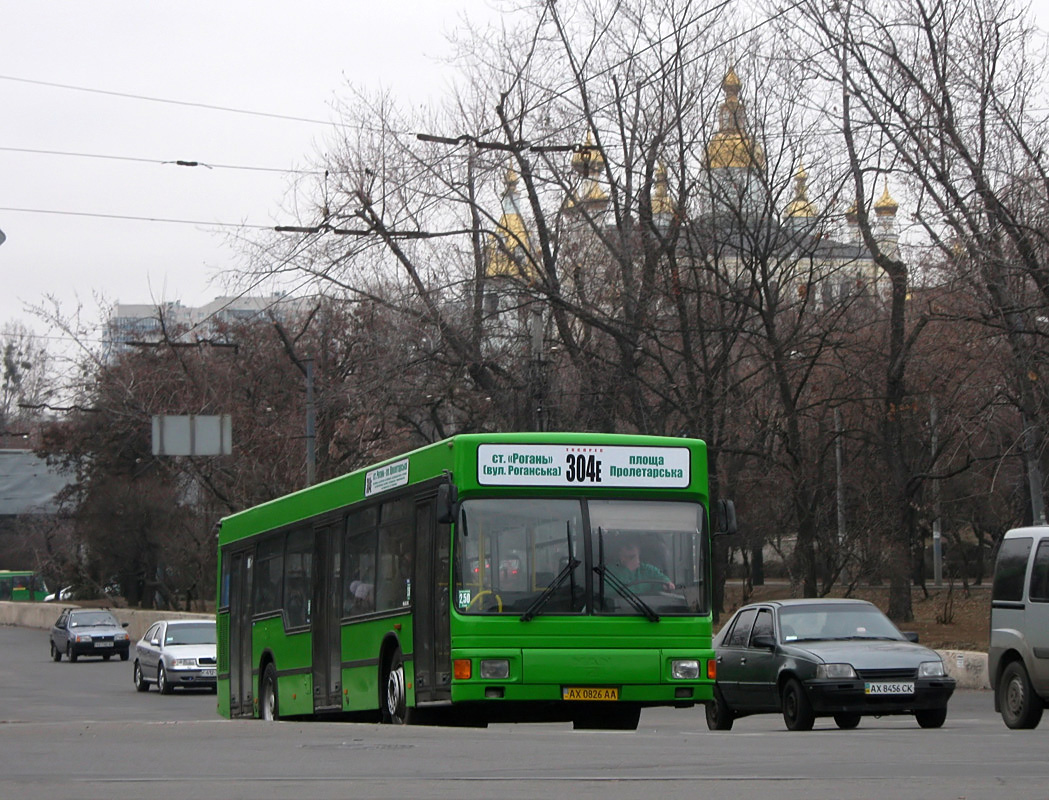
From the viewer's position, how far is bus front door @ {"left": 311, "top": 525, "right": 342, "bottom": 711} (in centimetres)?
1628

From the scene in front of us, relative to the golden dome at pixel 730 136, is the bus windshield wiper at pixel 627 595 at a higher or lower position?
lower

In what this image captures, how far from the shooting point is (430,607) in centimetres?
1371

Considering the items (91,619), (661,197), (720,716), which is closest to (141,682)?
(91,619)

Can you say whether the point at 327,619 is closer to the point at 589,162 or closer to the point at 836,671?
the point at 836,671

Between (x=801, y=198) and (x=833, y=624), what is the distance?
13982 millimetres

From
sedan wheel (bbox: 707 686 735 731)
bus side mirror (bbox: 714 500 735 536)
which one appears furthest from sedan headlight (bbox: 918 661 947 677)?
bus side mirror (bbox: 714 500 735 536)

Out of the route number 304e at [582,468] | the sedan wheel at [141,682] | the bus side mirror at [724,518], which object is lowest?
the sedan wheel at [141,682]

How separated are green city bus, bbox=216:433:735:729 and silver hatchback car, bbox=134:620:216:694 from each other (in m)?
16.5

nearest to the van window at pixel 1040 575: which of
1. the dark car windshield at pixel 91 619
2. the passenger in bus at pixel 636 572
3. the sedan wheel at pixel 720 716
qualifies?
the passenger in bus at pixel 636 572

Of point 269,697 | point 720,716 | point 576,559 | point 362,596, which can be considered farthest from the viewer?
point 269,697

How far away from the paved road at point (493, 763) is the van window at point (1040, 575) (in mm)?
1327

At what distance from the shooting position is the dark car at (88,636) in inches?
1710

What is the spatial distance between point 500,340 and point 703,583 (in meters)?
18.2

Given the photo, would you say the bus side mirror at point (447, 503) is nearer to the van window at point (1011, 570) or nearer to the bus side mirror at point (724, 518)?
the bus side mirror at point (724, 518)
